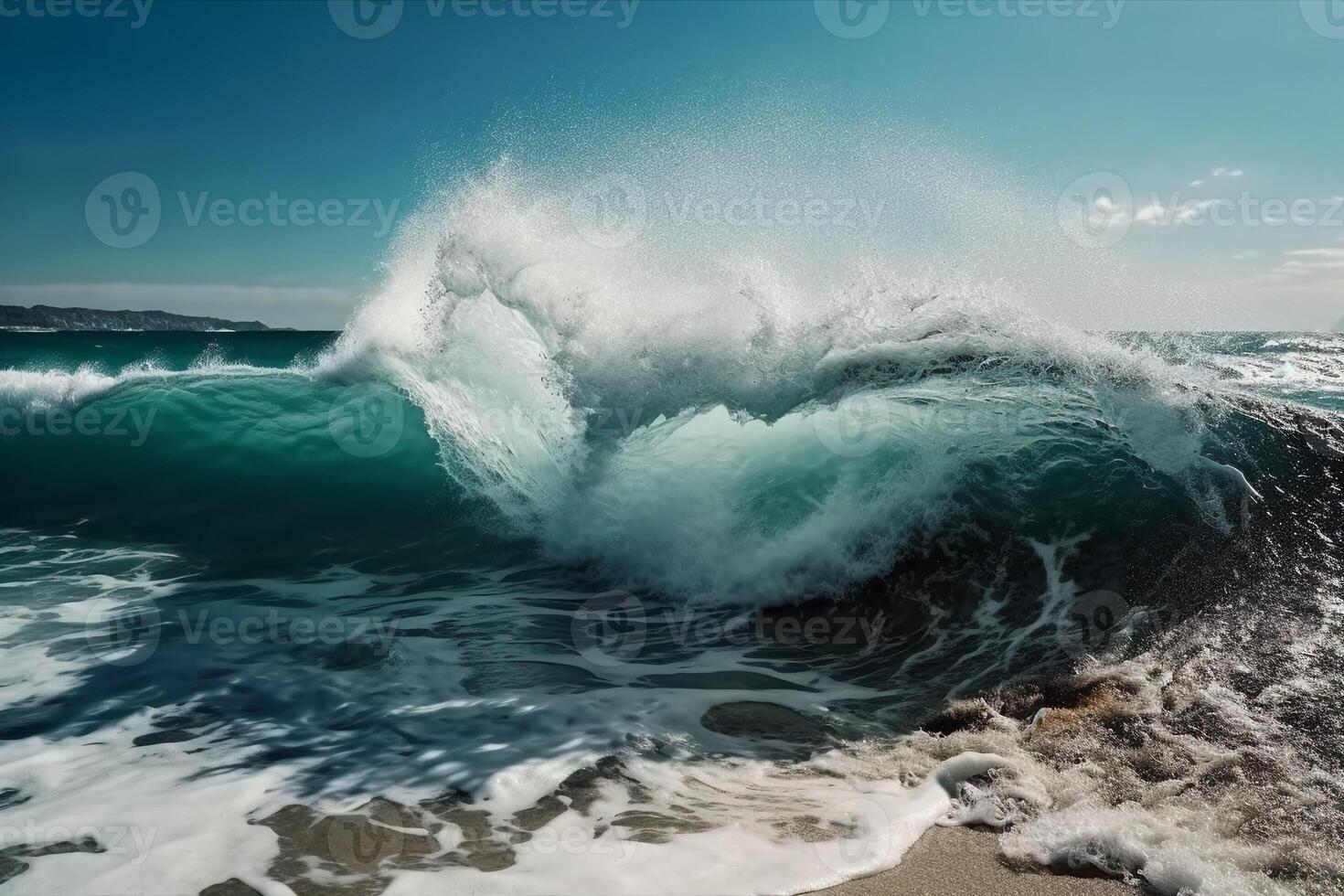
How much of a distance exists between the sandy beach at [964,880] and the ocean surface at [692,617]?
73mm

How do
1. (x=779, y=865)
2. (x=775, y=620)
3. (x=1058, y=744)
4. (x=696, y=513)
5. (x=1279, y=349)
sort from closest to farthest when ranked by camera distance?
(x=779, y=865) < (x=1058, y=744) < (x=775, y=620) < (x=696, y=513) < (x=1279, y=349)

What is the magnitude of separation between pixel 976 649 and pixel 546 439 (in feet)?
17.0

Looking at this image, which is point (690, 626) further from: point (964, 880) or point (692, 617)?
point (964, 880)

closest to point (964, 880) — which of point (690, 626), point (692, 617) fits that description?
point (690, 626)

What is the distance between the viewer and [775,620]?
617cm

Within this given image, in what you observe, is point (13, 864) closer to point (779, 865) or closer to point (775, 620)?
point (779, 865)

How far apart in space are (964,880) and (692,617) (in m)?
3.65

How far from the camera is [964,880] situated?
2.84 metres

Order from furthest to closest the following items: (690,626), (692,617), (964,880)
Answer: (692,617) → (690,626) → (964,880)

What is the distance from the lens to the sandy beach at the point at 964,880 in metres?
2.76

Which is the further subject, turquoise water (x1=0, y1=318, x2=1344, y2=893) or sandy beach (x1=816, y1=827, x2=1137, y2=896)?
turquoise water (x1=0, y1=318, x2=1344, y2=893)

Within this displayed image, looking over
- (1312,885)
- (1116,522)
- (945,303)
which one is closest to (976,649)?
(1116,522)

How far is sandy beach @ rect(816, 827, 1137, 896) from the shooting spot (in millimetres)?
2760

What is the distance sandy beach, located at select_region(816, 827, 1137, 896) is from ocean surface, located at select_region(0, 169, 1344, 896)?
0.24ft
